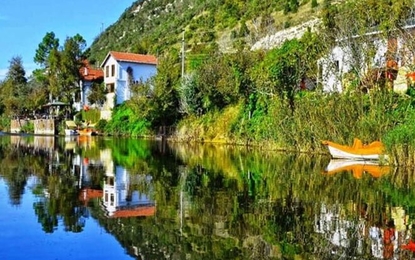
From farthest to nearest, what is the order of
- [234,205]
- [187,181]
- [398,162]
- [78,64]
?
[78,64], [398,162], [187,181], [234,205]

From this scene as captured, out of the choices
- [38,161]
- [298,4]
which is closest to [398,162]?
[38,161]

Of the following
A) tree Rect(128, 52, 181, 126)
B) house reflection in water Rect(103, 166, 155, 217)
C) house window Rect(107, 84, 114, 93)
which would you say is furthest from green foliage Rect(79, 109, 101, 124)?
→ house reflection in water Rect(103, 166, 155, 217)

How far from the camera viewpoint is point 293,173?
19.3 m

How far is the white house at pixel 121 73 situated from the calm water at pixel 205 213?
3874cm

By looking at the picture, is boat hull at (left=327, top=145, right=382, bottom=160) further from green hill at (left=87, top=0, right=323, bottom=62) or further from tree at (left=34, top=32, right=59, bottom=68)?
tree at (left=34, top=32, right=59, bottom=68)

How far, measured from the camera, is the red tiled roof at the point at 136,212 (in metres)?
11.3

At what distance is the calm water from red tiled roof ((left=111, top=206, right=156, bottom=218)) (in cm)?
2

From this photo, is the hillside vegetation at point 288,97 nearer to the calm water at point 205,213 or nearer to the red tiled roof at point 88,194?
the calm water at point 205,213

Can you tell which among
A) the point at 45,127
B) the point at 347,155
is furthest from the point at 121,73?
the point at 347,155

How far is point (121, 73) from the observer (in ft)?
195

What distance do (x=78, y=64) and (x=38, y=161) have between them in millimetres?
39083

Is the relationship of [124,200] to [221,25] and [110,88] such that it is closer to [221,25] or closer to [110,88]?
[110,88]

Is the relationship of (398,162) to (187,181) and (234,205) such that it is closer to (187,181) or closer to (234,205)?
(187,181)

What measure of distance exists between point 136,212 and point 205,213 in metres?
1.43
